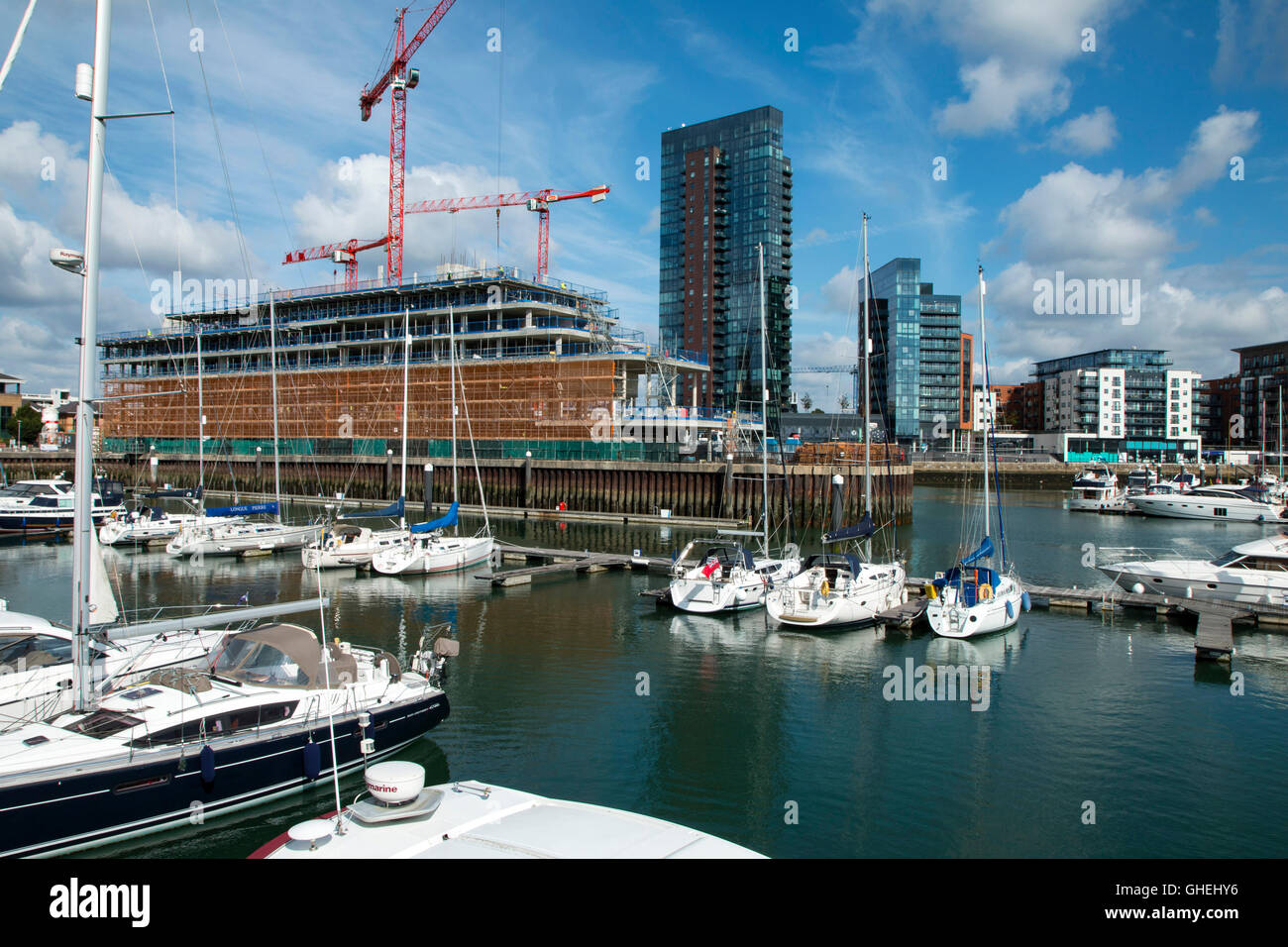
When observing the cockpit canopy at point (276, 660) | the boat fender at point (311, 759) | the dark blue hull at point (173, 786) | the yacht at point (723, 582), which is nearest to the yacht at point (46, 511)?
the yacht at point (723, 582)

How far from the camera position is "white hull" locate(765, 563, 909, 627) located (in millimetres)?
26500

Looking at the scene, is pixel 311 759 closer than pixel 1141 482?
Yes

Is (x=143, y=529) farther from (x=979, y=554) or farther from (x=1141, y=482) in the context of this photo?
(x=1141, y=482)

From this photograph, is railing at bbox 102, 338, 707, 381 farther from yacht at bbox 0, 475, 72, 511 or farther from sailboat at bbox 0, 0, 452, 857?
sailboat at bbox 0, 0, 452, 857

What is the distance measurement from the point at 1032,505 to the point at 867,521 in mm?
63346

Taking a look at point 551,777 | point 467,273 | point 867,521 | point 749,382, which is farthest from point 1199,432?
point 551,777

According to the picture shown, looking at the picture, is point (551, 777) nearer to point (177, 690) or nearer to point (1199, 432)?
point (177, 690)

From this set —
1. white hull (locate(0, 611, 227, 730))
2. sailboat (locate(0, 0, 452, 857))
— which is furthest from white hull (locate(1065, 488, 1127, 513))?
white hull (locate(0, 611, 227, 730))

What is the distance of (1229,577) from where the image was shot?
29.2m

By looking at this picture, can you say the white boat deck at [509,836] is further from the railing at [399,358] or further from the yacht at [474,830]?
the railing at [399,358]

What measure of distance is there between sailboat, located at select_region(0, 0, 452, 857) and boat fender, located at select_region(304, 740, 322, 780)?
0.02 meters

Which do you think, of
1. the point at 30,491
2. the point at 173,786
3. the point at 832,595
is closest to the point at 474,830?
the point at 173,786

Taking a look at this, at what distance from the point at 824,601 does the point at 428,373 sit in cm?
5991

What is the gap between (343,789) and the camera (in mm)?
14258
